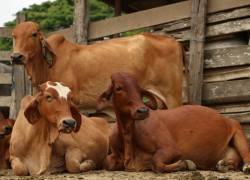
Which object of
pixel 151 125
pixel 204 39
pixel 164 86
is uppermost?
pixel 204 39

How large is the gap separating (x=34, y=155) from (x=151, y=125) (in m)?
1.35

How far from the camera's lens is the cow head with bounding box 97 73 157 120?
727cm

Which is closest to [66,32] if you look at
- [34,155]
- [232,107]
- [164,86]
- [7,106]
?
[7,106]

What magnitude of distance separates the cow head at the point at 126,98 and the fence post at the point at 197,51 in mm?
2070

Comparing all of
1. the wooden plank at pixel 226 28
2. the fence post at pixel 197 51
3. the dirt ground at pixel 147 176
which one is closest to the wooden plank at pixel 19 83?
the wooden plank at pixel 226 28

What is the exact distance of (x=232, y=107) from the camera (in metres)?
9.48

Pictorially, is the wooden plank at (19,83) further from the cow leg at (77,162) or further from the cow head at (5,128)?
the cow leg at (77,162)

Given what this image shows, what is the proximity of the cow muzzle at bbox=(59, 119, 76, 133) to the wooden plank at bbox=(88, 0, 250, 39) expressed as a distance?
129 inches

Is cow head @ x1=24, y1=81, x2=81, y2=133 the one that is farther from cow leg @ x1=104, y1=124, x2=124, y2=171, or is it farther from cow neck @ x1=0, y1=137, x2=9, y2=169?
cow neck @ x1=0, y1=137, x2=9, y2=169

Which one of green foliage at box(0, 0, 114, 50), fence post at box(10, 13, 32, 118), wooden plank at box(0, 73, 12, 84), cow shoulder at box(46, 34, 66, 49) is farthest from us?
green foliage at box(0, 0, 114, 50)

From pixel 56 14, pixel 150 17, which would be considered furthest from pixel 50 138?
pixel 56 14

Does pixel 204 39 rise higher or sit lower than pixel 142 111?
higher

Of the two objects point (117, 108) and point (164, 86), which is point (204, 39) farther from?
point (117, 108)

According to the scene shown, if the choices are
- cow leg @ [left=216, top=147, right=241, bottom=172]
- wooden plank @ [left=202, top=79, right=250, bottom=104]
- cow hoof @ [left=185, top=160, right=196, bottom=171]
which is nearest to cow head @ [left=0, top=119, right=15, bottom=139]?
wooden plank @ [left=202, top=79, right=250, bottom=104]
